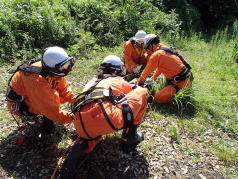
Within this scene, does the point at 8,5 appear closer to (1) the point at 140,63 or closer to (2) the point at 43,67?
(1) the point at 140,63

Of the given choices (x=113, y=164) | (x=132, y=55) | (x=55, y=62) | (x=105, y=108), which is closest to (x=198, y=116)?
(x=113, y=164)

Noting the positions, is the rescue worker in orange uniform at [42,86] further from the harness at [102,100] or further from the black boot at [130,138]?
the black boot at [130,138]

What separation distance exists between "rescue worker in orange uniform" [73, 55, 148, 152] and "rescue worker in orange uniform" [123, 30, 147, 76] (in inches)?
119

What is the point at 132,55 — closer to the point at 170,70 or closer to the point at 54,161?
the point at 170,70

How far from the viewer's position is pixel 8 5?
8.15 meters

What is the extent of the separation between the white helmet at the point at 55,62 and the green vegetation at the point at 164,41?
1222 millimetres

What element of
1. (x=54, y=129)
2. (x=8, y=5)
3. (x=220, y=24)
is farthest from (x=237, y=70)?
(x=220, y=24)

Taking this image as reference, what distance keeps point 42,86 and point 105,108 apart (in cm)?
94

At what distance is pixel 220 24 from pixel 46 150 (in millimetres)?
13542

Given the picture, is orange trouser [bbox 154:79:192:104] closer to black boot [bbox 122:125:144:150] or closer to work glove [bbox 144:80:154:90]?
work glove [bbox 144:80:154:90]

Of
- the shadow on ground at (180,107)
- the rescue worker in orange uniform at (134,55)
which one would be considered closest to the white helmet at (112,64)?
the shadow on ground at (180,107)

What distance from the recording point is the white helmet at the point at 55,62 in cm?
359

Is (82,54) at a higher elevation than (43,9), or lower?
lower

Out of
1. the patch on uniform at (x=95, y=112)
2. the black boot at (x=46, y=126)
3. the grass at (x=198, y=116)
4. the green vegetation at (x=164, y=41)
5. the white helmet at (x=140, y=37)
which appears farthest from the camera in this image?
the white helmet at (x=140, y=37)
